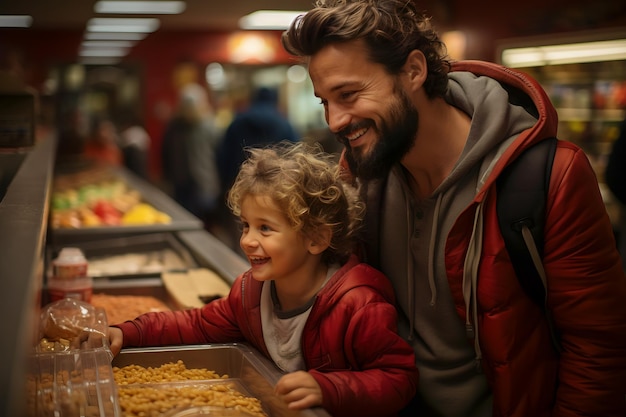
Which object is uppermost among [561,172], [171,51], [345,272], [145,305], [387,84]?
[171,51]

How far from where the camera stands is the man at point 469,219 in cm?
175

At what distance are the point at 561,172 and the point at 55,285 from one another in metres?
1.91

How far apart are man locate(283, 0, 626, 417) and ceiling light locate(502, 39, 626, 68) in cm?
626

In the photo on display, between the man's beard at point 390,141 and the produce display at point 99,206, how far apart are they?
3326 mm

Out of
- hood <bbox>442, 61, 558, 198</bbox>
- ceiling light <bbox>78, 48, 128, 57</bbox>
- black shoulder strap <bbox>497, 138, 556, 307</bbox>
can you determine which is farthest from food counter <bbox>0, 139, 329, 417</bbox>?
ceiling light <bbox>78, 48, 128, 57</bbox>

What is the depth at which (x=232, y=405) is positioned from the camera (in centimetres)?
181

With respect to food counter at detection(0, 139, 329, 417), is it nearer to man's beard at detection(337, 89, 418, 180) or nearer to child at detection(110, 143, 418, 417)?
child at detection(110, 143, 418, 417)

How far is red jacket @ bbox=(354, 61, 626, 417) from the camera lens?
1.73 m

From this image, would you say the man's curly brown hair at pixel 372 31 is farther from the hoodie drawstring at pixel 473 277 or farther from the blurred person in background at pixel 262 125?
the blurred person in background at pixel 262 125

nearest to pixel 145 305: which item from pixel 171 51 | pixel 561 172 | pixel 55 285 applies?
pixel 55 285

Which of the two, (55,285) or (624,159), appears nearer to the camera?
(55,285)

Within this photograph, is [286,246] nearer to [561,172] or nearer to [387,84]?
[387,84]

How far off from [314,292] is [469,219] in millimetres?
456

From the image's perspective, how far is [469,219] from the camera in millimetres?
1810
